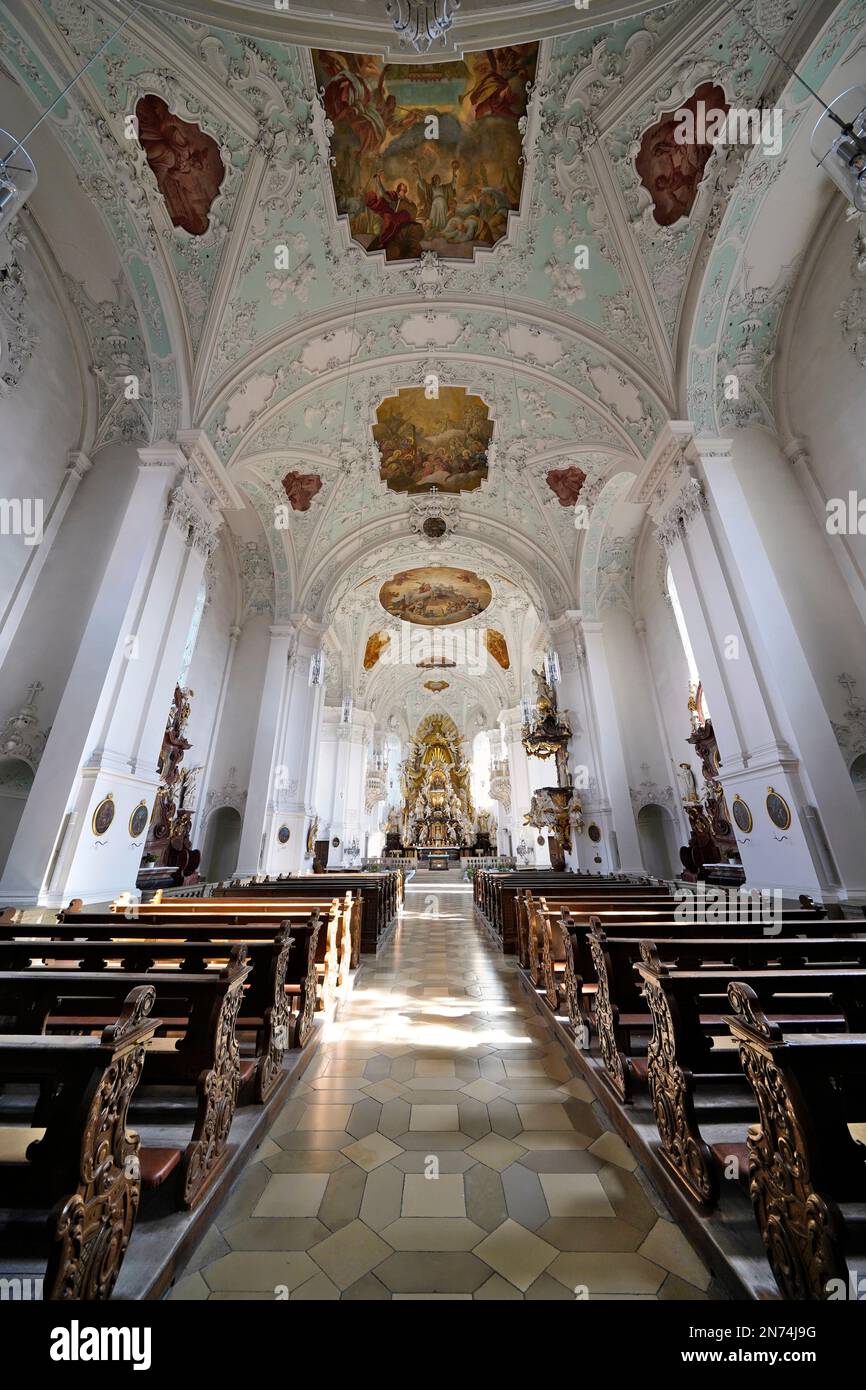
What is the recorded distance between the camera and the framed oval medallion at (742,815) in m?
6.16

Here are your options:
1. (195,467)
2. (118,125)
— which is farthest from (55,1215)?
(118,125)

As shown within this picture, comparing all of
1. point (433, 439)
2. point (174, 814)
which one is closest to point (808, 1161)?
point (174, 814)

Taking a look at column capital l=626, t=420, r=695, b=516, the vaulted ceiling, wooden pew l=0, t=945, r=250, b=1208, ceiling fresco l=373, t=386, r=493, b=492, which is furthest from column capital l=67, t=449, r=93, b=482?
column capital l=626, t=420, r=695, b=516

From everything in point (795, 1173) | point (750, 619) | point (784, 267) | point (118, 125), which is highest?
point (118, 125)

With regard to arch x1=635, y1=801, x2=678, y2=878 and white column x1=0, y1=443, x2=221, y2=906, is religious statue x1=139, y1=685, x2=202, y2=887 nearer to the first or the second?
white column x1=0, y1=443, x2=221, y2=906

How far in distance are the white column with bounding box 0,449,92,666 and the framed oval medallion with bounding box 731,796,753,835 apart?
9721mm

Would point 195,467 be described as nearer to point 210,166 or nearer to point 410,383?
point 210,166

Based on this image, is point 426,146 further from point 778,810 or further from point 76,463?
point 778,810

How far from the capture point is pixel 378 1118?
2.62m

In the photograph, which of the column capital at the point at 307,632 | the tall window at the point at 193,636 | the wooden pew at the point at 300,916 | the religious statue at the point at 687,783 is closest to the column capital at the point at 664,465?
the religious statue at the point at 687,783

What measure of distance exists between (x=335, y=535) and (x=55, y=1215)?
44.0ft

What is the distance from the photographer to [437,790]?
29.9m

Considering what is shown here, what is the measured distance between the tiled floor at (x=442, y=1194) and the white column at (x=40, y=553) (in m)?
6.58

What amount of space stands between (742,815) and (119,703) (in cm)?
800
